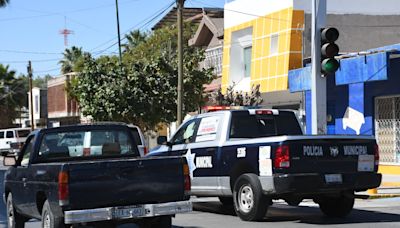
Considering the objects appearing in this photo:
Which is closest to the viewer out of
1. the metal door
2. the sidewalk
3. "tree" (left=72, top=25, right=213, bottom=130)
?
the sidewalk

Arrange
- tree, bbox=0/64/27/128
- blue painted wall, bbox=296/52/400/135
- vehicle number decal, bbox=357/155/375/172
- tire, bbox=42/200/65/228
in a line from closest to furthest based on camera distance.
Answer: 1. tire, bbox=42/200/65/228
2. vehicle number decal, bbox=357/155/375/172
3. blue painted wall, bbox=296/52/400/135
4. tree, bbox=0/64/27/128

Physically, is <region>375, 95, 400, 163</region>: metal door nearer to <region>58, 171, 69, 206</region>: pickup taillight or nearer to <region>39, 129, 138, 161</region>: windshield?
<region>39, 129, 138, 161</region>: windshield

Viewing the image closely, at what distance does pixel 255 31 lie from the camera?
87.7ft

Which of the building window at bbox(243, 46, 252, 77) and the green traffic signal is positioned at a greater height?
the building window at bbox(243, 46, 252, 77)

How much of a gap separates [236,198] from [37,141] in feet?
12.7

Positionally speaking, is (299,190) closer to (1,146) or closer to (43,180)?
(43,180)

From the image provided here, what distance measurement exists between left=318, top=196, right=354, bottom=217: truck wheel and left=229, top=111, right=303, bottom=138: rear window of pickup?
1.60m

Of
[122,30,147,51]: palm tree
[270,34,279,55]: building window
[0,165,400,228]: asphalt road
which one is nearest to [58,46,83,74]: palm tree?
[122,30,147,51]: palm tree

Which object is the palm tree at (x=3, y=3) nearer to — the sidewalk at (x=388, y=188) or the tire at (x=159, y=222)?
the sidewalk at (x=388, y=188)

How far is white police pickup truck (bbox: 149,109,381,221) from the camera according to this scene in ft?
35.6

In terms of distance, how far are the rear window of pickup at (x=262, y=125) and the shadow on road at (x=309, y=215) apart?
1611 millimetres

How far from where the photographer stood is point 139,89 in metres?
29.2

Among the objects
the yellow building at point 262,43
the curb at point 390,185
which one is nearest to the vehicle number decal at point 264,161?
the curb at point 390,185

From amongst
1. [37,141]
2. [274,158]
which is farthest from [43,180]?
[274,158]
